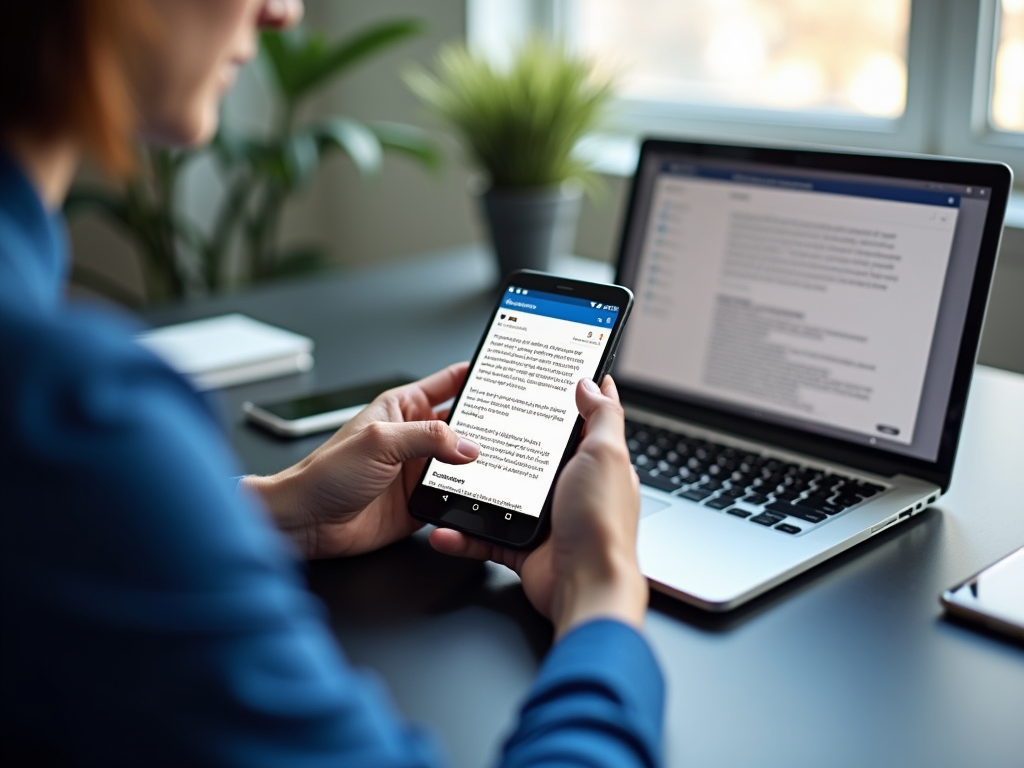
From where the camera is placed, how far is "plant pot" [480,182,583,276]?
5.32 feet

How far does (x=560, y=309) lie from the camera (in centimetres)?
89

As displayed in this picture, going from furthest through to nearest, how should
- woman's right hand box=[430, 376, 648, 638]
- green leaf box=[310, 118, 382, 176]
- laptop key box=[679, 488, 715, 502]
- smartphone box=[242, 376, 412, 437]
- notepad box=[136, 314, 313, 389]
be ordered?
green leaf box=[310, 118, 382, 176] → notepad box=[136, 314, 313, 389] → smartphone box=[242, 376, 412, 437] → laptop key box=[679, 488, 715, 502] → woman's right hand box=[430, 376, 648, 638]

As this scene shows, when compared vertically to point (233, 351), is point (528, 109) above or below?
above

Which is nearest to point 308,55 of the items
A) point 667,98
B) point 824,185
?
point 667,98

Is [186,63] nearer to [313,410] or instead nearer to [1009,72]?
[313,410]

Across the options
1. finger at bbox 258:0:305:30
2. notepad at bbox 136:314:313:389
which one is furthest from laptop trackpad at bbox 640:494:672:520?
notepad at bbox 136:314:313:389

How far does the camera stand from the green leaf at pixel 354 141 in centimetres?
231

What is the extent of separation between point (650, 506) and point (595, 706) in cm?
35

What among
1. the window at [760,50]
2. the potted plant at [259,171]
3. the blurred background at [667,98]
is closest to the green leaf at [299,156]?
the potted plant at [259,171]

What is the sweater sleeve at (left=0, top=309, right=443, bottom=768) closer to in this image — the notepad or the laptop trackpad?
the laptop trackpad

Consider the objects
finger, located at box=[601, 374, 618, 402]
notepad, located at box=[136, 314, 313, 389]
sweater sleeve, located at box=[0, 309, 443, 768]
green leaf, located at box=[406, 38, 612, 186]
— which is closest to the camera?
sweater sleeve, located at box=[0, 309, 443, 768]

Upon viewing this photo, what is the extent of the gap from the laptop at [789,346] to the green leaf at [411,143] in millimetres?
1241

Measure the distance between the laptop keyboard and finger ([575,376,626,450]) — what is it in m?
0.16

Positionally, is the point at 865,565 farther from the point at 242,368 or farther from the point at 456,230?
the point at 456,230
